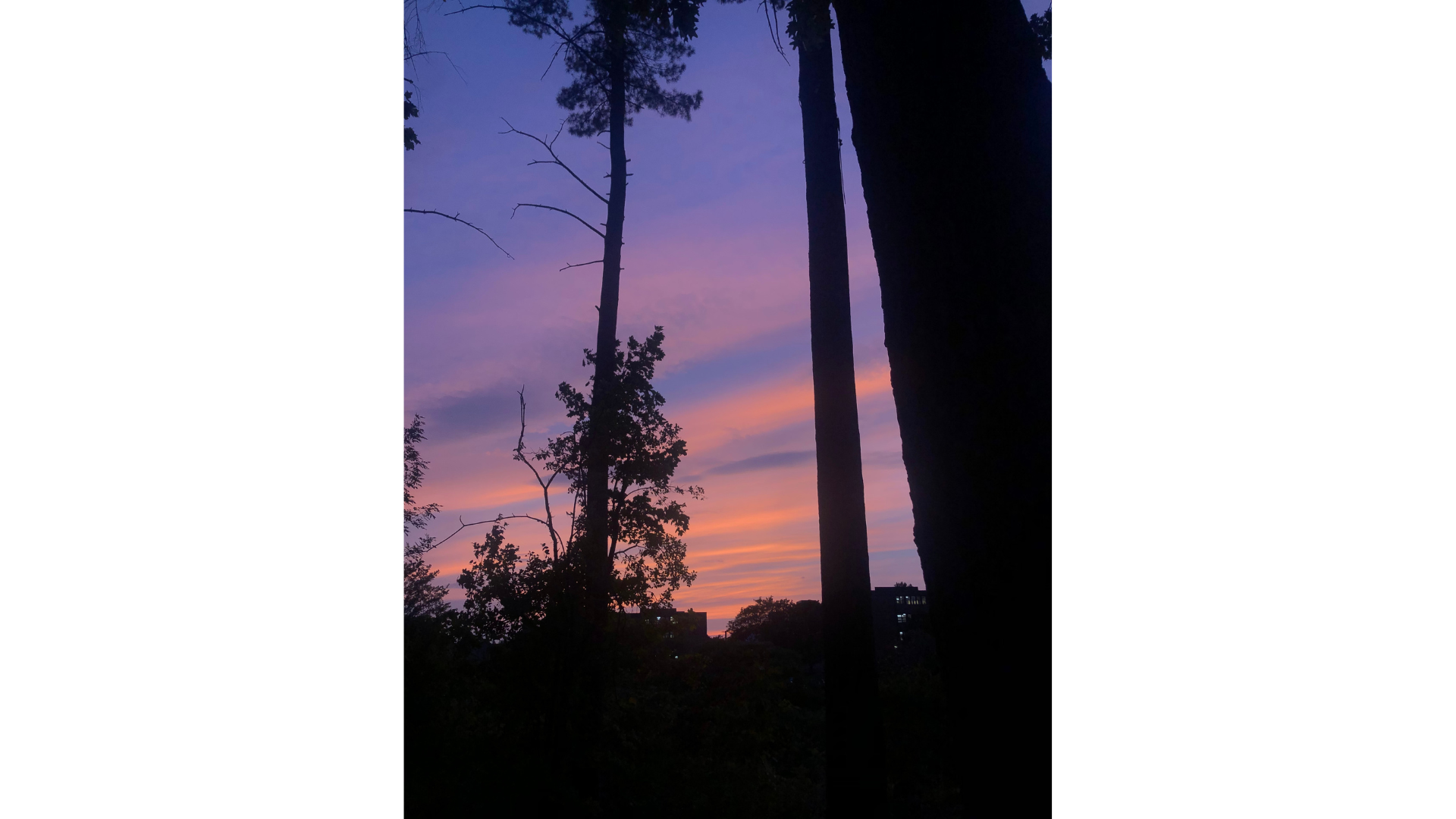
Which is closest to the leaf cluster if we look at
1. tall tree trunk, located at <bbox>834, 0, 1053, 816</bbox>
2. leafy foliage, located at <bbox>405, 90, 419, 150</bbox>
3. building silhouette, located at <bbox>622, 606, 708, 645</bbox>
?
building silhouette, located at <bbox>622, 606, 708, 645</bbox>

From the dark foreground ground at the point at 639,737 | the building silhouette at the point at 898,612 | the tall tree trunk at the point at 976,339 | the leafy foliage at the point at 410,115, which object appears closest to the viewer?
the tall tree trunk at the point at 976,339

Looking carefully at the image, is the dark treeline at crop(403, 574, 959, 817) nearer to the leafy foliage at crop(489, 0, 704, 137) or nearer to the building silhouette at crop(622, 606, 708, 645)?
the building silhouette at crop(622, 606, 708, 645)

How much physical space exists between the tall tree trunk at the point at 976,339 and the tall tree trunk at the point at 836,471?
4.52 metres

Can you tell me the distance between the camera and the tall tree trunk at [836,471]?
24.5 feet

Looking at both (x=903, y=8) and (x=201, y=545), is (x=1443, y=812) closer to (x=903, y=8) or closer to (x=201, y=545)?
(x=201, y=545)

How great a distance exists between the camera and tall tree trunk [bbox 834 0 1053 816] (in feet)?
5.74

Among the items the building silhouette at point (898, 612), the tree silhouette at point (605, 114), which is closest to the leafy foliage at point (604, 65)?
the tree silhouette at point (605, 114)

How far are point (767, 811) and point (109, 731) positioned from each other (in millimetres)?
10372

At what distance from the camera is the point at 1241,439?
0.90 metres

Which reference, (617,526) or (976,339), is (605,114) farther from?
(976,339)

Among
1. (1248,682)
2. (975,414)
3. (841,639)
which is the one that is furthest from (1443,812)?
(841,639)

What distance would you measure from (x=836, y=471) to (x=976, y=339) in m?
6.80

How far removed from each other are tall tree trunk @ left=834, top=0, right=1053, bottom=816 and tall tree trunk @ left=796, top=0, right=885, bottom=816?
4.52 metres

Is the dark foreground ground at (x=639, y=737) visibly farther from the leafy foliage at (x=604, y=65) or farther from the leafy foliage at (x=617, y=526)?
the leafy foliage at (x=604, y=65)
